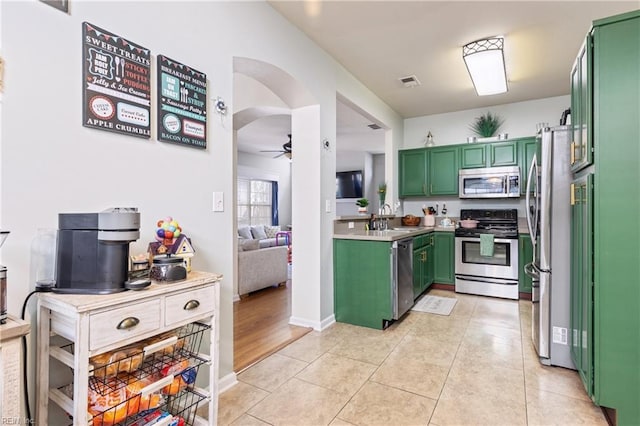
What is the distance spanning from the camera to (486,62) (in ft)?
10.7

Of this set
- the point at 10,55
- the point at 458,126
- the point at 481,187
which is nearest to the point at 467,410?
the point at 10,55

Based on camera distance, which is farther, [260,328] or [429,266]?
[429,266]

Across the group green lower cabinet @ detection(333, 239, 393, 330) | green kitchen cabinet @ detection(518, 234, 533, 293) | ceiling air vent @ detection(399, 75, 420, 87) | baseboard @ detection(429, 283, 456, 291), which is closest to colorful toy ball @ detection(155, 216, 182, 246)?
green lower cabinet @ detection(333, 239, 393, 330)

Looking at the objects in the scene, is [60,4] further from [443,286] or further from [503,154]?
[503,154]

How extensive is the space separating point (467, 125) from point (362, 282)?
3.39 metres

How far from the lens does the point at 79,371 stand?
3.65 ft

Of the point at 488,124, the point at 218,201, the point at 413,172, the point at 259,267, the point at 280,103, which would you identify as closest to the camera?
the point at 218,201

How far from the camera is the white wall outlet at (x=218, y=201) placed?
2.09 meters

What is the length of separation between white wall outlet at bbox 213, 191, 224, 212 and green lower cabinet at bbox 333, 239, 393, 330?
62.1 inches

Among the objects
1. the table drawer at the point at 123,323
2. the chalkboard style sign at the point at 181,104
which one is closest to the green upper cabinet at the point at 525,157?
the chalkboard style sign at the point at 181,104

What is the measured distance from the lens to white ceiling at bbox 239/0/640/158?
2.55 meters

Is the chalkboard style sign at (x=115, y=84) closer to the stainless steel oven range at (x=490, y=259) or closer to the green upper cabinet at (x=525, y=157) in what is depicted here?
the stainless steel oven range at (x=490, y=259)

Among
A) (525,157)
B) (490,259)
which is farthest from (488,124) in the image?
(490,259)

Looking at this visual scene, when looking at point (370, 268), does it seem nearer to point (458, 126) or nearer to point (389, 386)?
point (389, 386)
